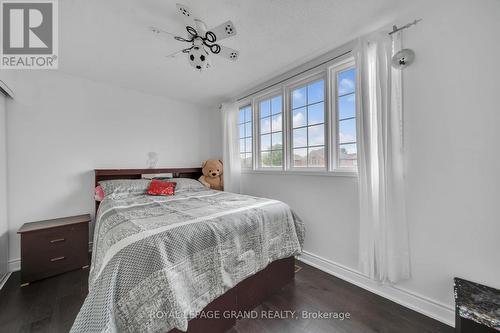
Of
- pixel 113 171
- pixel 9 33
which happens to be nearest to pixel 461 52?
pixel 9 33

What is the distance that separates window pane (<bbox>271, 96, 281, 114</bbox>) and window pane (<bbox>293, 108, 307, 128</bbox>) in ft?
1.04

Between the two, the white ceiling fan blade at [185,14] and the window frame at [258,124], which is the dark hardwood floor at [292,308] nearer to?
the window frame at [258,124]

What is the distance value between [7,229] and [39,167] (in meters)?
0.75

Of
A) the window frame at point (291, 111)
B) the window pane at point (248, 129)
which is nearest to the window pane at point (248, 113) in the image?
the window pane at point (248, 129)

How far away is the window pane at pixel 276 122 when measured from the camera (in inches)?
113

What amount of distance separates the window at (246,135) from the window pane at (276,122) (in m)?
0.56

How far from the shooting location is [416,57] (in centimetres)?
160

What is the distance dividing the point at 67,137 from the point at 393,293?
4.13 m

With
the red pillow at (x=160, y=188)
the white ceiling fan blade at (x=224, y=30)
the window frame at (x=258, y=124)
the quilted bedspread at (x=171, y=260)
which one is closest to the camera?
the quilted bedspread at (x=171, y=260)

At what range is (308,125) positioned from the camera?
2486 mm

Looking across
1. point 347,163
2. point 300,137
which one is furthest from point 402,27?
point 300,137

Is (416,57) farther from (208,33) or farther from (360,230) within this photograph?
(208,33)

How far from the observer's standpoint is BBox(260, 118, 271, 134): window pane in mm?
3036

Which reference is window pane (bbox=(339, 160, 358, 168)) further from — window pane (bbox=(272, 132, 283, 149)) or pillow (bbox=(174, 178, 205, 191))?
pillow (bbox=(174, 178, 205, 191))
